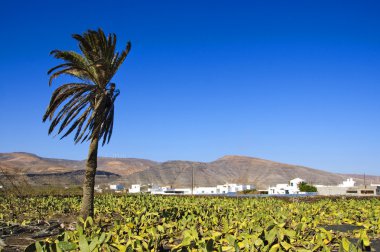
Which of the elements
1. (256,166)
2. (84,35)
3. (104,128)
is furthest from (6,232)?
(256,166)

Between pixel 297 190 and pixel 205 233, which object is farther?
pixel 297 190

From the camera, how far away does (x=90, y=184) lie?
603 inches

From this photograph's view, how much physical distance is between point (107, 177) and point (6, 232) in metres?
136

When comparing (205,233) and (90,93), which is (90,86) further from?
(205,233)

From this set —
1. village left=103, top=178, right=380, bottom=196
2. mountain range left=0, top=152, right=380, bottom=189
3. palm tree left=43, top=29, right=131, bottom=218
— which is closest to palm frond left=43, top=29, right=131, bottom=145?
palm tree left=43, top=29, right=131, bottom=218

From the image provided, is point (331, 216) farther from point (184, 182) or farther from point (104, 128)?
point (184, 182)

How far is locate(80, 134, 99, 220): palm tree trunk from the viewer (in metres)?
15.2

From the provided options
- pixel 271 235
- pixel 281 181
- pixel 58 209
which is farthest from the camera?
pixel 281 181

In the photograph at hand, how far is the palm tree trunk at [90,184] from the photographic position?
Result: 1520 centimetres

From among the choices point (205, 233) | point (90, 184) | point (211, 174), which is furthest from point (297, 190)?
point (211, 174)

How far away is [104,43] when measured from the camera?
1537 cm

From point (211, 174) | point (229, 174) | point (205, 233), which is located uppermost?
point (229, 174)

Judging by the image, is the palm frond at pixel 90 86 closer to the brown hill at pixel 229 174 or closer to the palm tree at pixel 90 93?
the palm tree at pixel 90 93

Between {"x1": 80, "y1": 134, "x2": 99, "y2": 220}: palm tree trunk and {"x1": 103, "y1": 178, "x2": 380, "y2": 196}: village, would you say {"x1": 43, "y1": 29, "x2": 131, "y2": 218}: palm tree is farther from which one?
{"x1": 103, "y1": 178, "x2": 380, "y2": 196}: village
